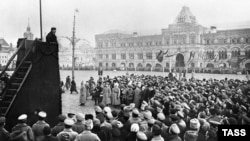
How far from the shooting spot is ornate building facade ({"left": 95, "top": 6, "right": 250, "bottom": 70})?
5025 centimetres

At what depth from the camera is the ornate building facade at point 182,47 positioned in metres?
50.2

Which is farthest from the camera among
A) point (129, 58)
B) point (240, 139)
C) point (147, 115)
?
point (129, 58)

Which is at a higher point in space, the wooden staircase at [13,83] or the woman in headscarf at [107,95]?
the wooden staircase at [13,83]

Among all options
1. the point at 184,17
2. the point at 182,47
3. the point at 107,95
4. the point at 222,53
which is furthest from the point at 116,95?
the point at 184,17

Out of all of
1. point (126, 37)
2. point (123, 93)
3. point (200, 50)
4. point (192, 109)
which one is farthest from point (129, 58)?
point (192, 109)

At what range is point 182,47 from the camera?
57.5 metres

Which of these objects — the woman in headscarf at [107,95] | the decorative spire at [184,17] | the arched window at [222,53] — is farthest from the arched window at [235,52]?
the woman in headscarf at [107,95]

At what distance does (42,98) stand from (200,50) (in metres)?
52.5

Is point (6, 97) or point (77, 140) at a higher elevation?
point (6, 97)

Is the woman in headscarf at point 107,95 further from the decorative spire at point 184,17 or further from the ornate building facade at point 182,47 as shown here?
the decorative spire at point 184,17

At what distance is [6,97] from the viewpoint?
6.59m

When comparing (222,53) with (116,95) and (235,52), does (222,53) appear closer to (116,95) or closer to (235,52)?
(235,52)

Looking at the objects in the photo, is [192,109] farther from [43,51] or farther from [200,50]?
[200,50]

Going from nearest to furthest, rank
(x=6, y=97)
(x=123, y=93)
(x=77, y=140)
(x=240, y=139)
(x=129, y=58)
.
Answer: (x=77, y=140), (x=240, y=139), (x=6, y=97), (x=123, y=93), (x=129, y=58)
